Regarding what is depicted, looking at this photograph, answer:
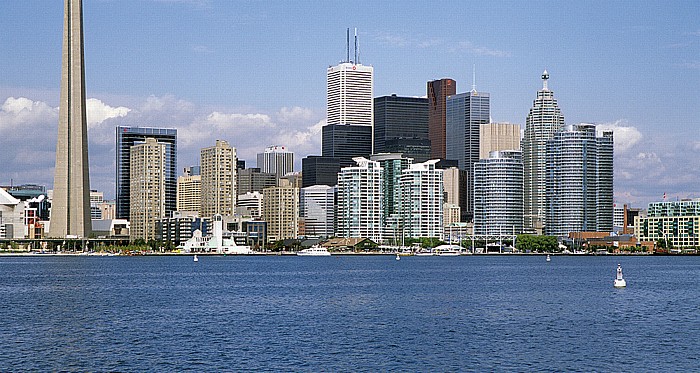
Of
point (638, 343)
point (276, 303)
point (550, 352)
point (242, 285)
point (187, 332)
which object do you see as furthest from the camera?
point (242, 285)

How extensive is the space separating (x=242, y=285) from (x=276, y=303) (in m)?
29.0

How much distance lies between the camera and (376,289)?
10638 centimetres

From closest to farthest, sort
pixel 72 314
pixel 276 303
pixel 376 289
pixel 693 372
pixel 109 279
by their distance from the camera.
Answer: pixel 693 372 → pixel 72 314 → pixel 276 303 → pixel 376 289 → pixel 109 279

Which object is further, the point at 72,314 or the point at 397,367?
the point at 72,314

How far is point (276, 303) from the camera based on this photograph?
283 ft

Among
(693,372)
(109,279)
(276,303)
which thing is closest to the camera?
(693,372)

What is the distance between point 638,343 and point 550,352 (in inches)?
269

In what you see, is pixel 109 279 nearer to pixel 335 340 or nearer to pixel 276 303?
pixel 276 303

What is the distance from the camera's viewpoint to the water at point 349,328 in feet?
170

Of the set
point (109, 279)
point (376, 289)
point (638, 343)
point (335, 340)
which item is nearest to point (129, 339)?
point (335, 340)

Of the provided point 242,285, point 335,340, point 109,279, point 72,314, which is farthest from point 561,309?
point 109,279

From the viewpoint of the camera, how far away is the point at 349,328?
6631 centimetres

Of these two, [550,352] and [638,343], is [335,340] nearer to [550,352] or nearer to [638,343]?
[550,352]

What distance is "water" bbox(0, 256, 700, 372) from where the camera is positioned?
51.8 metres
